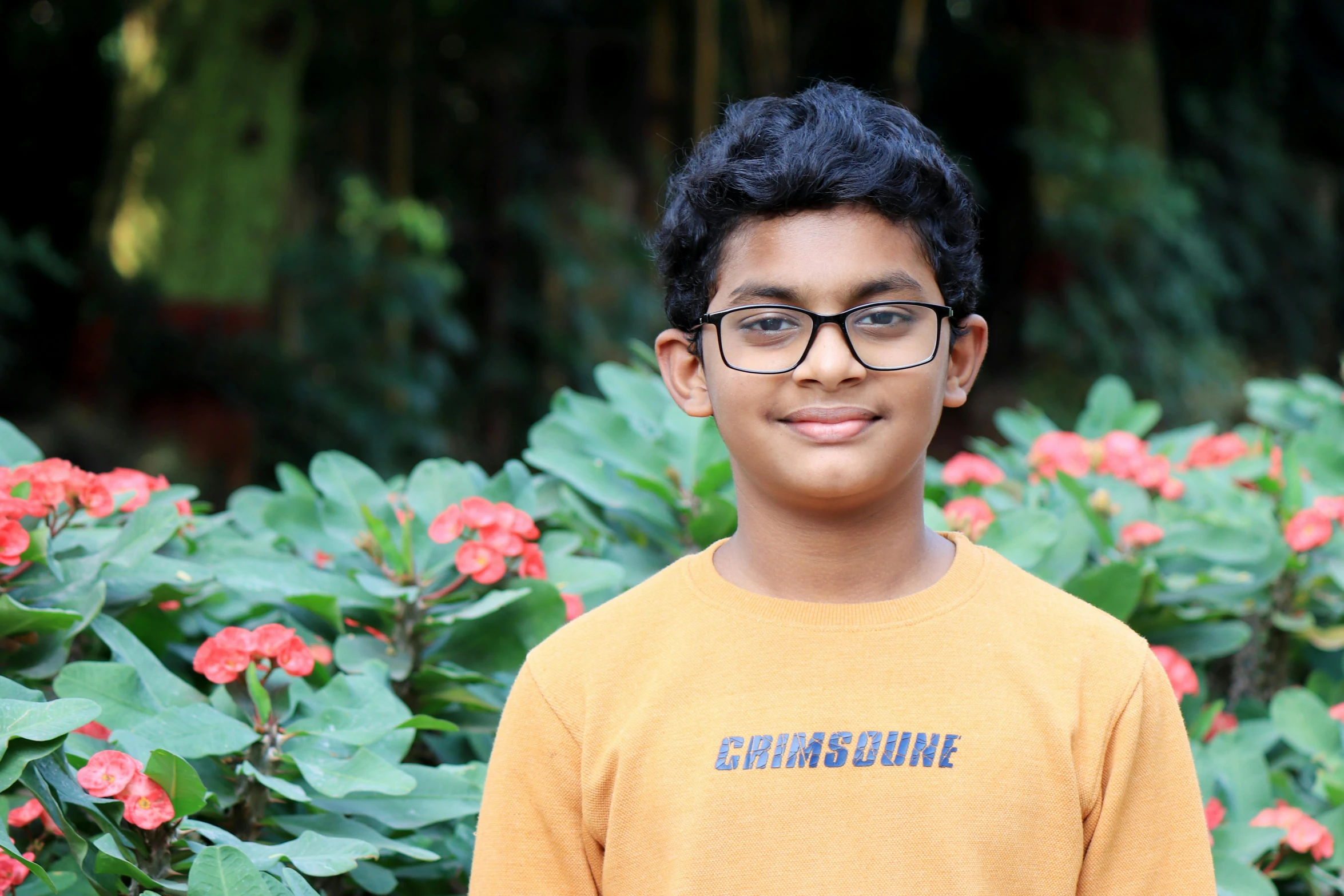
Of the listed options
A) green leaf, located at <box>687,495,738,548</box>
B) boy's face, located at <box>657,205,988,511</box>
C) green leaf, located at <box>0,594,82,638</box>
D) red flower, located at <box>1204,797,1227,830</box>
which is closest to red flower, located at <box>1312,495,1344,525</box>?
red flower, located at <box>1204,797,1227,830</box>

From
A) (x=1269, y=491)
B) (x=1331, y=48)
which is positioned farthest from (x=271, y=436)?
(x=1331, y=48)

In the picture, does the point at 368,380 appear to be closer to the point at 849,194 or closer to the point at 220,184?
the point at 220,184

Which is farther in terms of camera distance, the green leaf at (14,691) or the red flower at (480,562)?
the red flower at (480,562)

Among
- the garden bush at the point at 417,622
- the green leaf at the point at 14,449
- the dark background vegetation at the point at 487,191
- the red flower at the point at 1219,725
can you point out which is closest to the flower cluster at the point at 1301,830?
the garden bush at the point at 417,622

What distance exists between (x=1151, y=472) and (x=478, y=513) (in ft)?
4.17

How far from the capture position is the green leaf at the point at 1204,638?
196cm

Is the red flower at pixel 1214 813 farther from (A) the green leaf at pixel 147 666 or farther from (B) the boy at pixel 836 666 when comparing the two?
(A) the green leaf at pixel 147 666

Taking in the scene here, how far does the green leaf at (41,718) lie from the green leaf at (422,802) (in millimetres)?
324

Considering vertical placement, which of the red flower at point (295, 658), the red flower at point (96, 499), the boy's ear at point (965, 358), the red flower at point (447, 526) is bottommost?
the red flower at point (295, 658)

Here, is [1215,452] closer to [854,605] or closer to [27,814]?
[854,605]

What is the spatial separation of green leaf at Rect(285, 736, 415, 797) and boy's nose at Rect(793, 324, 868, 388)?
0.62 meters

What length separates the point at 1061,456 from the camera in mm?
2393

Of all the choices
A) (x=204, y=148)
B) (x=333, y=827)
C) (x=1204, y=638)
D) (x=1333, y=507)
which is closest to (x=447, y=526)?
(x=333, y=827)

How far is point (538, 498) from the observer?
2.14m
